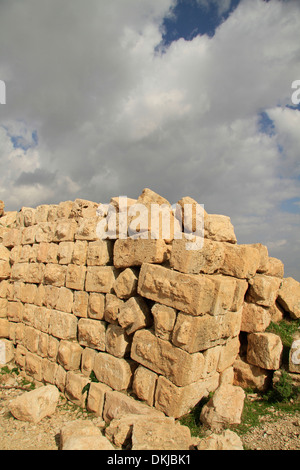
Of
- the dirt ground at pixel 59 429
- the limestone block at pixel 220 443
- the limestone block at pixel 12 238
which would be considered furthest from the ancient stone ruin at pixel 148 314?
the limestone block at pixel 12 238

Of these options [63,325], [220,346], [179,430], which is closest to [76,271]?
[63,325]

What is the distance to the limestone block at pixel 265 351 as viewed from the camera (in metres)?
5.33

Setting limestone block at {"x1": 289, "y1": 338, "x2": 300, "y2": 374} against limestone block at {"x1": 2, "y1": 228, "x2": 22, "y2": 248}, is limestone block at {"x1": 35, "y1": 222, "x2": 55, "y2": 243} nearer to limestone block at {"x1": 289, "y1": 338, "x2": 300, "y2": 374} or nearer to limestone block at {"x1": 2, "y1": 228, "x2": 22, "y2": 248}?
limestone block at {"x1": 2, "y1": 228, "x2": 22, "y2": 248}

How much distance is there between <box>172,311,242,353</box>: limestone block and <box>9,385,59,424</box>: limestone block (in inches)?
103

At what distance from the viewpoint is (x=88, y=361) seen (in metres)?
5.71

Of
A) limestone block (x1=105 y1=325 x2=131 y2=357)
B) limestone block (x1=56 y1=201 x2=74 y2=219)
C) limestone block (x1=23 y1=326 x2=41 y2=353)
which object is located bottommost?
limestone block (x1=23 y1=326 x2=41 y2=353)

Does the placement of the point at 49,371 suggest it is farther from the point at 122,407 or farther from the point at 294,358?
the point at 294,358

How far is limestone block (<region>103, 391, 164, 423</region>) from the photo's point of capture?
4367 millimetres

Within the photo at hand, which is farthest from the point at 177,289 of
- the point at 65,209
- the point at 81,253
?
the point at 65,209

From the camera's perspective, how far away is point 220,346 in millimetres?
5059

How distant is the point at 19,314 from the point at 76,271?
2.80 m

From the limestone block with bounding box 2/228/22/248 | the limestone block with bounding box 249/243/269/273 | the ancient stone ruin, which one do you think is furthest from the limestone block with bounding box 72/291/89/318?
the limestone block with bounding box 249/243/269/273

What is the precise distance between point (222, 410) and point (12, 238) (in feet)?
23.0
